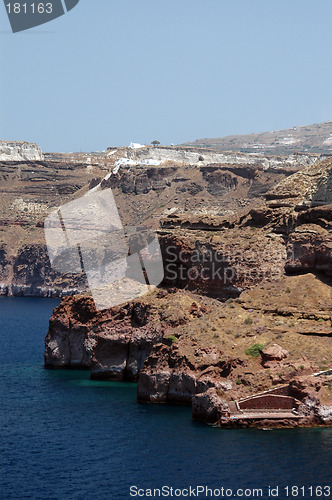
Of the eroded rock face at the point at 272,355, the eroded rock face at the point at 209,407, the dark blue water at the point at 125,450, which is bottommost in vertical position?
the dark blue water at the point at 125,450

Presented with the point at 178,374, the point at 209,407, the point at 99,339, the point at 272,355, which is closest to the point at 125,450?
the point at 209,407

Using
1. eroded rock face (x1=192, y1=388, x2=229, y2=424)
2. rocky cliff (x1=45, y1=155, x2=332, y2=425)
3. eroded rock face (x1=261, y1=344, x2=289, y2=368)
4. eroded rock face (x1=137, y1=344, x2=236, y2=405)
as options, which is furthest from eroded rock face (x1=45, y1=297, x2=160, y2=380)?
eroded rock face (x1=192, y1=388, x2=229, y2=424)

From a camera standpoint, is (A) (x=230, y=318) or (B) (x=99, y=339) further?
(B) (x=99, y=339)

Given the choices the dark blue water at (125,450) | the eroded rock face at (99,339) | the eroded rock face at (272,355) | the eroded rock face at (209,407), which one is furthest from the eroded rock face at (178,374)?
the eroded rock face at (99,339)

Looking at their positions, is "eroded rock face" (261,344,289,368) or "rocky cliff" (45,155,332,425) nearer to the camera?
"rocky cliff" (45,155,332,425)

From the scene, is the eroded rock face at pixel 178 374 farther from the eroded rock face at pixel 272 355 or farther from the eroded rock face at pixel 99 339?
the eroded rock face at pixel 99 339

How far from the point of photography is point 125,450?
56531mm

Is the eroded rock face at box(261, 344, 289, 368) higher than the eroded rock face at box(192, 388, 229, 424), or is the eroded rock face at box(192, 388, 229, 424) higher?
the eroded rock face at box(261, 344, 289, 368)

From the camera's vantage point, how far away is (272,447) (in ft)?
178

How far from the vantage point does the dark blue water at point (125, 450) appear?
5003 centimetres

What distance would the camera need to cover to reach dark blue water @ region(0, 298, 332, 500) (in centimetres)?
5003

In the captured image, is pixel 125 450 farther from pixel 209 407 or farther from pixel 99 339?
pixel 99 339

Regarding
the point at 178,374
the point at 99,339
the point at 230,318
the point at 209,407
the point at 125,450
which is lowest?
the point at 125,450

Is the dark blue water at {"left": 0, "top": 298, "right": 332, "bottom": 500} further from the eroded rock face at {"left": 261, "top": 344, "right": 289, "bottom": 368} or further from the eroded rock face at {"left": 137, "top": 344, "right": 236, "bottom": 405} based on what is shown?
the eroded rock face at {"left": 261, "top": 344, "right": 289, "bottom": 368}
